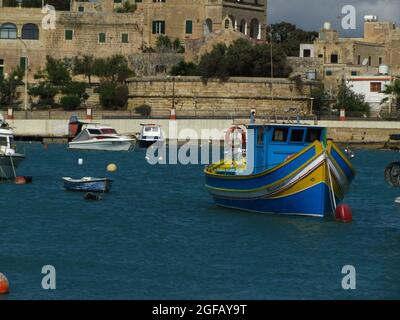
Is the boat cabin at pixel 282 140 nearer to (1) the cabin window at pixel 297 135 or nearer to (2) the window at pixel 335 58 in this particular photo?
(1) the cabin window at pixel 297 135

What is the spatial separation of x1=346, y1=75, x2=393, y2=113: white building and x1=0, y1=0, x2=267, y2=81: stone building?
10.0 meters

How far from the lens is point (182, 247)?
36906 mm

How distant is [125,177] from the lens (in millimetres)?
61594

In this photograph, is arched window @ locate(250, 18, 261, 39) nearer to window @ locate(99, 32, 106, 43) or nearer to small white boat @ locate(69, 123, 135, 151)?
window @ locate(99, 32, 106, 43)

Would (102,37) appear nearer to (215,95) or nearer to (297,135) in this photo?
(215,95)

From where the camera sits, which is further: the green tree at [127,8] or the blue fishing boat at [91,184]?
the green tree at [127,8]

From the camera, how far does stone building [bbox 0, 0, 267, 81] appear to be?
Result: 327 feet

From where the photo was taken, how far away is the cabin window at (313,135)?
42.9 metres

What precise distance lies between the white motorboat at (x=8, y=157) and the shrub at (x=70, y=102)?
124ft

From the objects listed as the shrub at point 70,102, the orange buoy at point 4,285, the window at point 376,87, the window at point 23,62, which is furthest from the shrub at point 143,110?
the orange buoy at point 4,285

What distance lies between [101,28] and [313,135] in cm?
5956

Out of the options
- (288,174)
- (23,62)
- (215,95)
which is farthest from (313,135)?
(23,62)

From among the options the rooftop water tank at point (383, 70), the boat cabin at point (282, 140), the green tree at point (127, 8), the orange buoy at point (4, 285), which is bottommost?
the orange buoy at point (4, 285)
